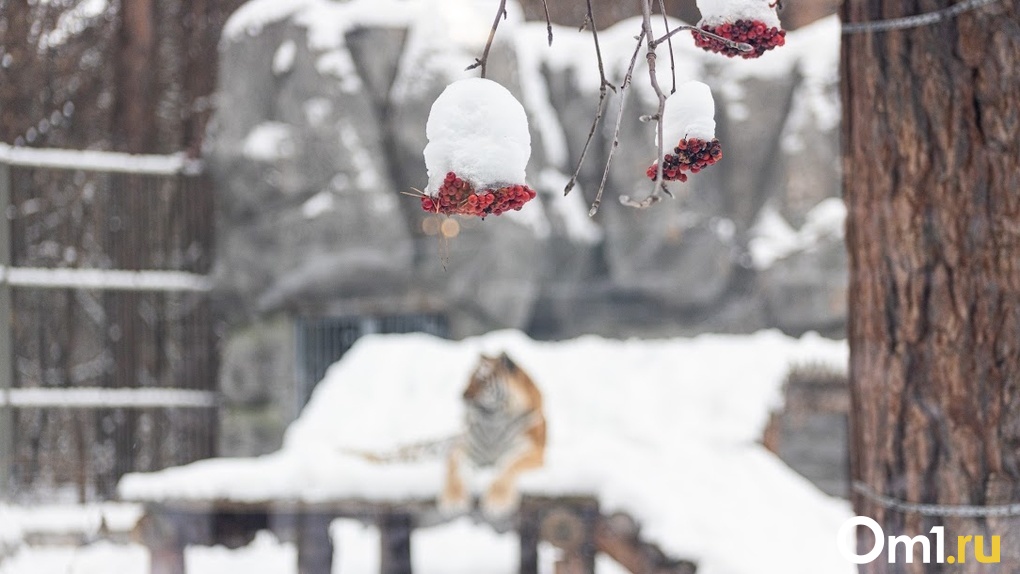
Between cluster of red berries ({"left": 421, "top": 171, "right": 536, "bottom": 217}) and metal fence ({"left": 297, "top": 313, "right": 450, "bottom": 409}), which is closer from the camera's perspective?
cluster of red berries ({"left": 421, "top": 171, "right": 536, "bottom": 217})

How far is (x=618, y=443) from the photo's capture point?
343cm

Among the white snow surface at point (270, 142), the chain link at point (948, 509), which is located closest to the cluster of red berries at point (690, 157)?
the chain link at point (948, 509)

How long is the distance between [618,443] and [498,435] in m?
0.42

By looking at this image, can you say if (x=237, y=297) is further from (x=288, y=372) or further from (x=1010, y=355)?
(x=1010, y=355)

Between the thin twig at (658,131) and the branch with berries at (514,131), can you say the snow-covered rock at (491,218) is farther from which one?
the thin twig at (658,131)

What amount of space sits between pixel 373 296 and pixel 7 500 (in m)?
2.08

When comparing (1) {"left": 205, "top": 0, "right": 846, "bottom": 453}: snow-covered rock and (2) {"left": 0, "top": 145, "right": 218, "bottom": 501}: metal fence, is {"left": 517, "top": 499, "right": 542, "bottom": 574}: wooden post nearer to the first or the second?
(1) {"left": 205, "top": 0, "right": 846, "bottom": 453}: snow-covered rock

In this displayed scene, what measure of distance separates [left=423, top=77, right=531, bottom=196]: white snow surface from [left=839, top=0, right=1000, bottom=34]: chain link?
92 centimetres

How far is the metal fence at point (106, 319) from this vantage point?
4.89m

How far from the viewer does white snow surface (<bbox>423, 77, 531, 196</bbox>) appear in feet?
3.40

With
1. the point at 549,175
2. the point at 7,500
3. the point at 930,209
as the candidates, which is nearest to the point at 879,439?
the point at 930,209

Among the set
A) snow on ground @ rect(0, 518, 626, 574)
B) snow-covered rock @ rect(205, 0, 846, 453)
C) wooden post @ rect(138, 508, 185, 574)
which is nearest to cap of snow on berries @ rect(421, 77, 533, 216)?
snow on ground @ rect(0, 518, 626, 574)

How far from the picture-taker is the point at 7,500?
3688 millimetres

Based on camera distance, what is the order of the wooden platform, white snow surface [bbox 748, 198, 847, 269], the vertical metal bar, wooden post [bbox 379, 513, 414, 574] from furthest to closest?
white snow surface [bbox 748, 198, 847, 269], the vertical metal bar, wooden post [bbox 379, 513, 414, 574], the wooden platform
